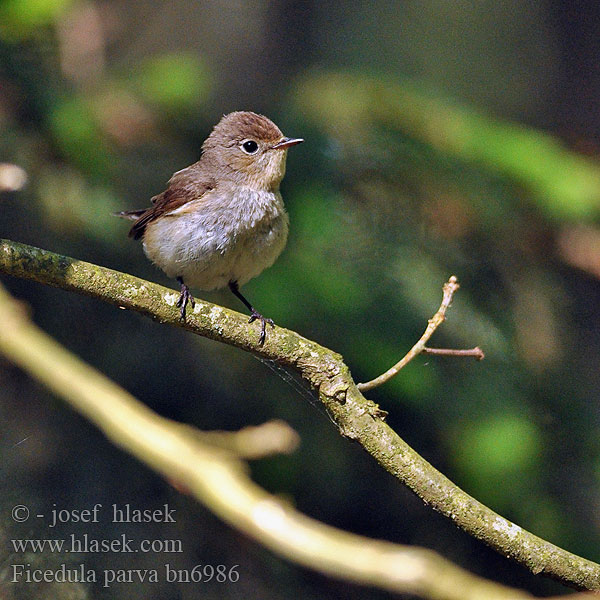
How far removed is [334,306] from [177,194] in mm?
817

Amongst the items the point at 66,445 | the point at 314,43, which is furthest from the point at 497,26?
the point at 66,445

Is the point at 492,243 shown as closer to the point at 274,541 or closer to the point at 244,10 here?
the point at 274,541

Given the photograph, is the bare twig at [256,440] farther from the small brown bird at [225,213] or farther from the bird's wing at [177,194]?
the bird's wing at [177,194]

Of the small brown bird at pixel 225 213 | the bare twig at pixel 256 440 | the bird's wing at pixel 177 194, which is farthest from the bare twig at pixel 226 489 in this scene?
the bird's wing at pixel 177 194

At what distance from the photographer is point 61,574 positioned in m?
2.53

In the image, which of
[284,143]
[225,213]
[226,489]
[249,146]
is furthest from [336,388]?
[249,146]

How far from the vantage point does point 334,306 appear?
3041 millimetres

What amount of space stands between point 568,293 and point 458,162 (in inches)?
36.9

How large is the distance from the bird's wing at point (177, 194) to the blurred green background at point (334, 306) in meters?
0.11

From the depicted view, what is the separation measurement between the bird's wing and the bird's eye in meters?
0.19

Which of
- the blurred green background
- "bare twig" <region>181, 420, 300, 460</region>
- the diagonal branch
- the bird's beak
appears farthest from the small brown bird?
the diagonal branch

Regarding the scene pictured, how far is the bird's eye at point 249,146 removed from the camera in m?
3.39

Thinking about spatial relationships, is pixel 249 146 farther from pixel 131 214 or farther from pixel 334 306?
pixel 334 306

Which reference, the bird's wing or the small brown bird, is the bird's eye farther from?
the bird's wing
